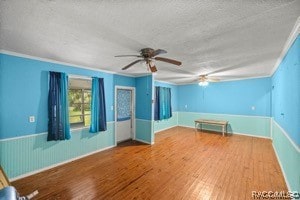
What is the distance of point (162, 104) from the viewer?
6465mm

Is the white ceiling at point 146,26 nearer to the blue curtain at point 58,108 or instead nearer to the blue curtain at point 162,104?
the blue curtain at point 58,108

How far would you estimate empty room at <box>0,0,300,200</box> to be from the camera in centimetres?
156

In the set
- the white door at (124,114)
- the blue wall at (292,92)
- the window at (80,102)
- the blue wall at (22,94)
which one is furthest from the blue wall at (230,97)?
the blue wall at (22,94)

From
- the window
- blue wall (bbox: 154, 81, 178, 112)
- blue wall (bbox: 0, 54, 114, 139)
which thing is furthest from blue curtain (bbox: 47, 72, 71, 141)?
blue wall (bbox: 154, 81, 178, 112)

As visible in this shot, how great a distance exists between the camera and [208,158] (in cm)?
369

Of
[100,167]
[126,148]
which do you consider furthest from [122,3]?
[126,148]

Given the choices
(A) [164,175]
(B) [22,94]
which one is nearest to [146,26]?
(A) [164,175]

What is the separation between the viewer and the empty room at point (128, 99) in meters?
1.56

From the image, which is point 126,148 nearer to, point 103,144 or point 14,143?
point 103,144

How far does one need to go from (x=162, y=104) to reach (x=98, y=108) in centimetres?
315

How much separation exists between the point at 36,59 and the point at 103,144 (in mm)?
2710

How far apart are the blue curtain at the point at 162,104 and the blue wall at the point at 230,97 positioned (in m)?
1.19

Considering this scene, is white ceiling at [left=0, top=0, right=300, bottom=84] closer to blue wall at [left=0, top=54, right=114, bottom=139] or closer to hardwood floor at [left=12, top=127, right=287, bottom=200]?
blue wall at [left=0, top=54, right=114, bottom=139]

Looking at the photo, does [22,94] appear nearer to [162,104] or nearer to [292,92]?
[292,92]
